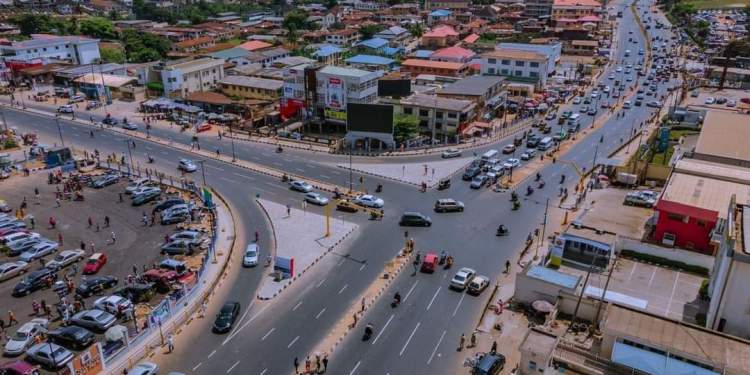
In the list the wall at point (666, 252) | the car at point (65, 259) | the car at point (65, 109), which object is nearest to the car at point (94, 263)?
the car at point (65, 259)

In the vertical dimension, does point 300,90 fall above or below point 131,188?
above

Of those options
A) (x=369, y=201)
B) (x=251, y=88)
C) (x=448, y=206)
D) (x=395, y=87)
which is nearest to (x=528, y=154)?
(x=448, y=206)

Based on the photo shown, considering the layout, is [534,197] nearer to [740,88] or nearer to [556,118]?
[556,118]

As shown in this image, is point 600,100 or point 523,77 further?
point 523,77

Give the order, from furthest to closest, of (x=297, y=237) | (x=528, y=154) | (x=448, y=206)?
(x=528, y=154) < (x=448, y=206) < (x=297, y=237)

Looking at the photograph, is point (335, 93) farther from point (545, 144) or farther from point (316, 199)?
point (545, 144)

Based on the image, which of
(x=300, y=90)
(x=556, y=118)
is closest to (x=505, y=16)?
(x=556, y=118)

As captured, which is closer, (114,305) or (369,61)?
(114,305)
